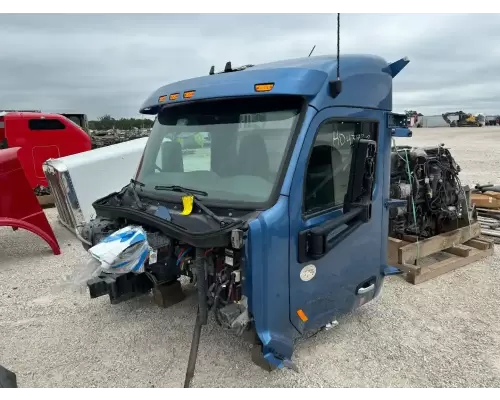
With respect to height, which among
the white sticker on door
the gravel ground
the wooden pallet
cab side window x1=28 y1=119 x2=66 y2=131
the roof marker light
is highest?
the roof marker light

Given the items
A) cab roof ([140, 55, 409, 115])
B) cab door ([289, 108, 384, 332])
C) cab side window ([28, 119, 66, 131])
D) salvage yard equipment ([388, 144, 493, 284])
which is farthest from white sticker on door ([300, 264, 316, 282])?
cab side window ([28, 119, 66, 131])

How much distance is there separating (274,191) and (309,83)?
30.0 inches

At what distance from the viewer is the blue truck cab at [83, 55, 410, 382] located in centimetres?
274

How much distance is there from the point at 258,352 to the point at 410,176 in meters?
3.19

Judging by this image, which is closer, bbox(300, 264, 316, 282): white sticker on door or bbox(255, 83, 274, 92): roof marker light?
bbox(255, 83, 274, 92): roof marker light

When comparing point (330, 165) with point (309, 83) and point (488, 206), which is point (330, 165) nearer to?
point (309, 83)

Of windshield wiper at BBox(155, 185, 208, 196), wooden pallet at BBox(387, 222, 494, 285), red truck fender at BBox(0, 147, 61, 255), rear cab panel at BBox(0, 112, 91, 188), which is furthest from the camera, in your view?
rear cab panel at BBox(0, 112, 91, 188)

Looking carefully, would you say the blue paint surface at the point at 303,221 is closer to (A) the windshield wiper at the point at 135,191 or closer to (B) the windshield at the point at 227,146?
(B) the windshield at the point at 227,146

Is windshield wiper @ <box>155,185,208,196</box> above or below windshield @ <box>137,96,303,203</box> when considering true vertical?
below

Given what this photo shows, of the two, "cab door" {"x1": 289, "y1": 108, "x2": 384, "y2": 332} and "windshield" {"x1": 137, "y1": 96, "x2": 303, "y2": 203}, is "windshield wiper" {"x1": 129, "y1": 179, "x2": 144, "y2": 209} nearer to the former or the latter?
"windshield" {"x1": 137, "y1": 96, "x2": 303, "y2": 203}

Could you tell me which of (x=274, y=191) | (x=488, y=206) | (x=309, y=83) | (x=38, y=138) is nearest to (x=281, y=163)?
(x=274, y=191)

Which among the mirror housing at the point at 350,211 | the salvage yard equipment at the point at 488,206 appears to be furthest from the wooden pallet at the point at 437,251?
the mirror housing at the point at 350,211

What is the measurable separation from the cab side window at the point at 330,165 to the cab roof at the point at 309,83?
18cm

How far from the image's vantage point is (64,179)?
6418mm
